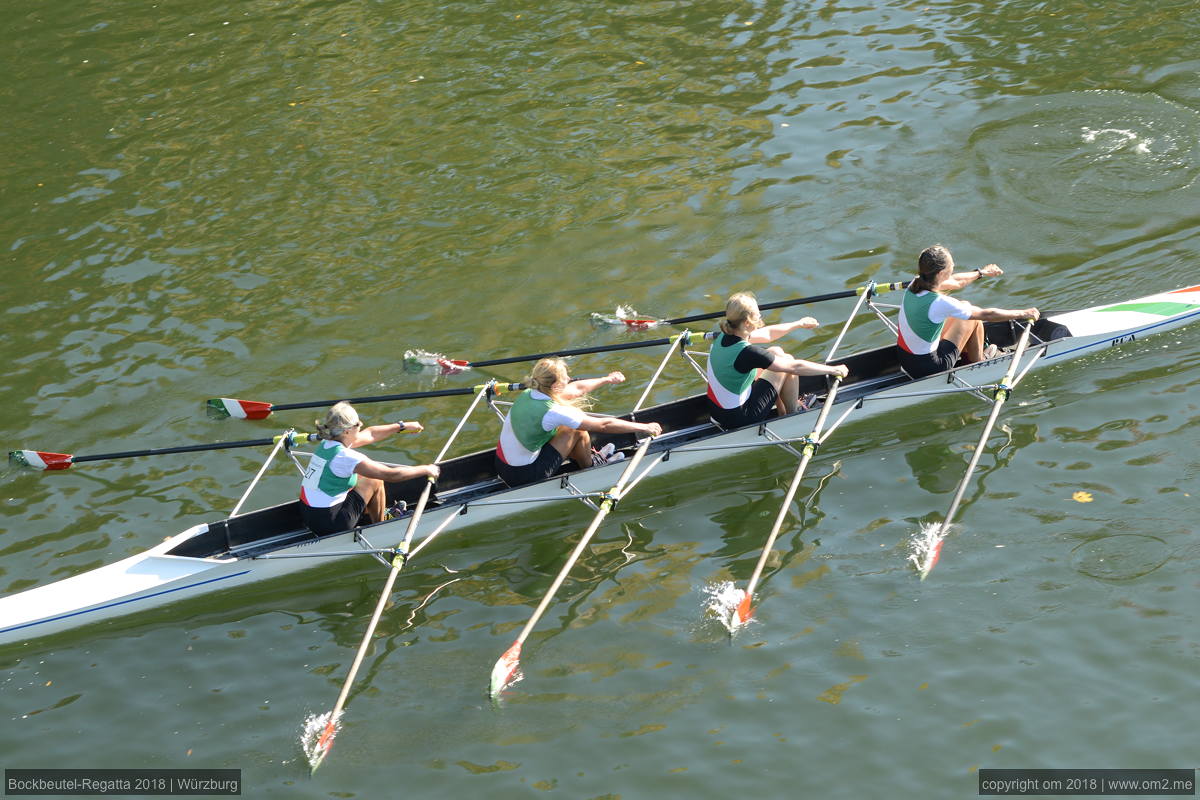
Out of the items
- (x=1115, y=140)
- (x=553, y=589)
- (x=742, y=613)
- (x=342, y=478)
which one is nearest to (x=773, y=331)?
(x=742, y=613)

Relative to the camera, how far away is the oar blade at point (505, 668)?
9.11 m

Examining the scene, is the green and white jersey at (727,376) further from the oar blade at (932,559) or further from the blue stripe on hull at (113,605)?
the blue stripe on hull at (113,605)

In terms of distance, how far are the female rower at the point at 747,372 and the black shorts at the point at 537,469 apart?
1756 millimetres

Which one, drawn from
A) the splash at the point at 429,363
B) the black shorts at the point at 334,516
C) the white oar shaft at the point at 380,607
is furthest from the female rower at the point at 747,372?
the black shorts at the point at 334,516

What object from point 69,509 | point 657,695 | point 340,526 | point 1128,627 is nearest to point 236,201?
point 69,509

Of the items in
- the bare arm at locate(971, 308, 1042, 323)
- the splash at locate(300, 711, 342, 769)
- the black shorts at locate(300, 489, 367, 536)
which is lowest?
the splash at locate(300, 711, 342, 769)

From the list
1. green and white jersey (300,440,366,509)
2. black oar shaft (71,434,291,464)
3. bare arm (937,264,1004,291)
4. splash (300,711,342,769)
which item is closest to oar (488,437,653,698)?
splash (300,711,342,769)

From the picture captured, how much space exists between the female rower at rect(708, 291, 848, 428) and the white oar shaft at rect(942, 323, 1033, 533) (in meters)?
1.45

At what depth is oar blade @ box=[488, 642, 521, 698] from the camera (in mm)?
A: 9109

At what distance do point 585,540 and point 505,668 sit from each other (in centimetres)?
141

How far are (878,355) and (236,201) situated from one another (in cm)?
998

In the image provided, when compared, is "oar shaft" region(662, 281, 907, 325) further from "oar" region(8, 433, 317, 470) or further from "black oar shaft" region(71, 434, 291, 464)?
"black oar shaft" region(71, 434, 291, 464)

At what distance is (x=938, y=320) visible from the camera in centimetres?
1163

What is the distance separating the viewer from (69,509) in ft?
38.9
